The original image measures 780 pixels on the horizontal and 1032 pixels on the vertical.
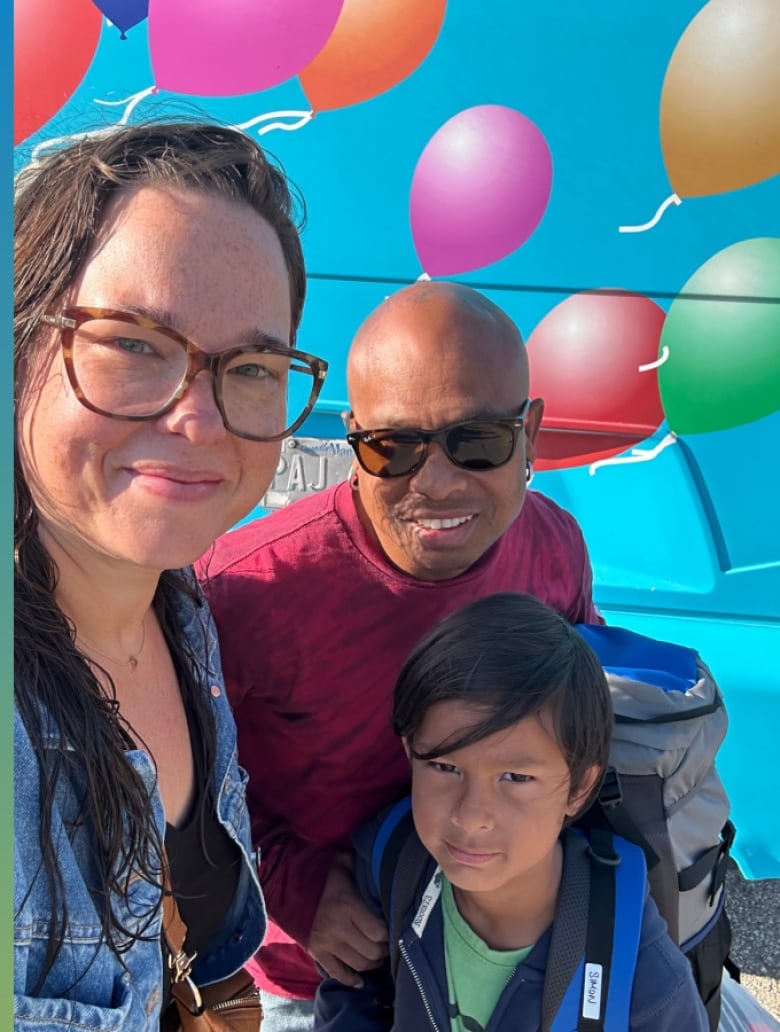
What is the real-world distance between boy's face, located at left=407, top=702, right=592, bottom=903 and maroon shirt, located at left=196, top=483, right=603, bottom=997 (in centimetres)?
15

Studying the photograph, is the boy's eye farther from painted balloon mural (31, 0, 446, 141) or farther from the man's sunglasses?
painted balloon mural (31, 0, 446, 141)

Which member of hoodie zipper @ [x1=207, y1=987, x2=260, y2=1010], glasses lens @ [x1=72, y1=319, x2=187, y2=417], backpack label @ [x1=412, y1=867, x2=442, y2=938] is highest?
glasses lens @ [x1=72, y1=319, x2=187, y2=417]

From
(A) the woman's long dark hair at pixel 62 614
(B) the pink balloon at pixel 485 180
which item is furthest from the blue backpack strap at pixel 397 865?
(B) the pink balloon at pixel 485 180

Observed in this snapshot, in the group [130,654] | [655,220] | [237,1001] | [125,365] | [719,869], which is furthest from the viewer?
[655,220]

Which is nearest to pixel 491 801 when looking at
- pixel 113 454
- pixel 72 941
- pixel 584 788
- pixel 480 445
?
pixel 584 788

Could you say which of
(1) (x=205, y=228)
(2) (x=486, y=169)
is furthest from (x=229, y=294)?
(2) (x=486, y=169)

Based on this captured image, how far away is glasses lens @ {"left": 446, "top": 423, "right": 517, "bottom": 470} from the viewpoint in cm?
154

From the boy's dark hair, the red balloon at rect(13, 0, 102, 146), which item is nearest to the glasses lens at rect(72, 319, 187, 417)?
the boy's dark hair

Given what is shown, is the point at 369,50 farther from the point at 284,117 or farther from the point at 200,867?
the point at 200,867

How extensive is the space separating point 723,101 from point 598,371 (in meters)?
0.70

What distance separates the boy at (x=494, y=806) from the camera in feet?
4.75

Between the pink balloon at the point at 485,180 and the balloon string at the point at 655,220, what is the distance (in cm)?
22

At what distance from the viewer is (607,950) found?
1.40 meters

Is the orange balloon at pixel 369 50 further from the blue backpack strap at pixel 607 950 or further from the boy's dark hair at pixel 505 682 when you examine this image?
the blue backpack strap at pixel 607 950
